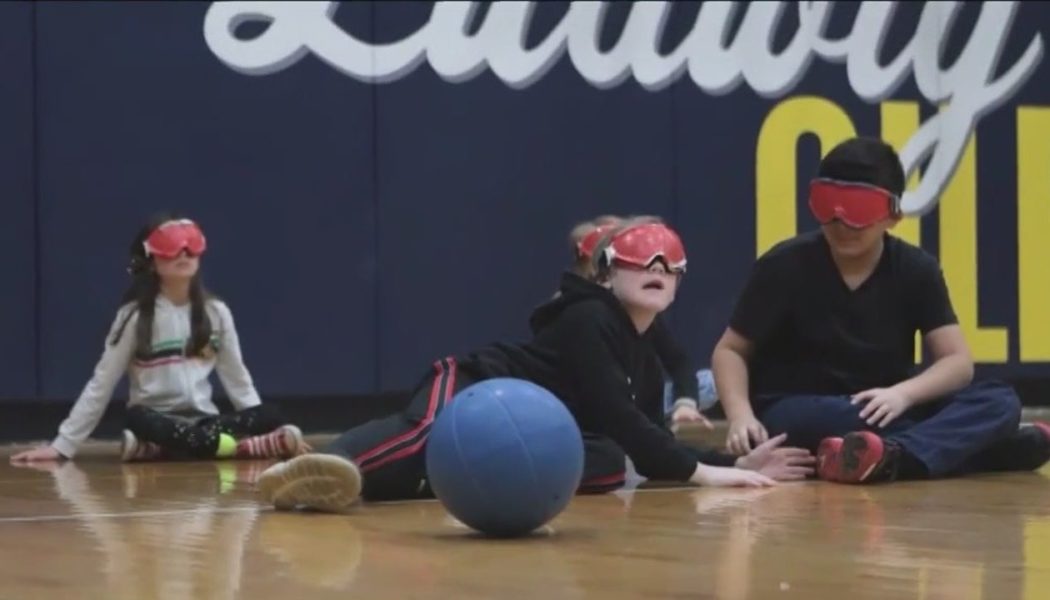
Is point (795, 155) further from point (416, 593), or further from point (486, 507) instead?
point (416, 593)

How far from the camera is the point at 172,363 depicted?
8141mm

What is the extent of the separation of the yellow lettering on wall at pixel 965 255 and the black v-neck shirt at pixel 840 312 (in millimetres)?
4667

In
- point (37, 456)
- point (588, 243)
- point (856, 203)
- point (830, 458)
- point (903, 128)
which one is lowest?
point (37, 456)

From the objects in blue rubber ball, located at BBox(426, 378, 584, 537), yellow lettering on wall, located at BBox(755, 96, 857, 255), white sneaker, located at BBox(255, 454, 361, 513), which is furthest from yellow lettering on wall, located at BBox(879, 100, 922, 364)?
blue rubber ball, located at BBox(426, 378, 584, 537)

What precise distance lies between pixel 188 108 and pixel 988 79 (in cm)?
456

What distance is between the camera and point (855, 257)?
6.31 metres

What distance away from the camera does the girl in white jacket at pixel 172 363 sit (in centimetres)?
789

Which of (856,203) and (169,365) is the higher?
(856,203)

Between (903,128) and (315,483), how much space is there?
6.48m

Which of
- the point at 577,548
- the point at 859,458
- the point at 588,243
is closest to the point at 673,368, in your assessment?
the point at 588,243

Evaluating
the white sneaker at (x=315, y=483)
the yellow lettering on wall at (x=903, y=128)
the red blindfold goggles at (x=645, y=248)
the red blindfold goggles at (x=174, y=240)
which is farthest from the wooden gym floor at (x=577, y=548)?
the yellow lettering on wall at (x=903, y=128)

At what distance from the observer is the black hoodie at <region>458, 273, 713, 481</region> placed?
5.59 metres

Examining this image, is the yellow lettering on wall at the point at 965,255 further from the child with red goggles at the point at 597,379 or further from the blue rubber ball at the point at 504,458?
the blue rubber ball at the point at 504,458

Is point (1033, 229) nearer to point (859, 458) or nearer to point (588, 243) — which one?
point (588, 243)
